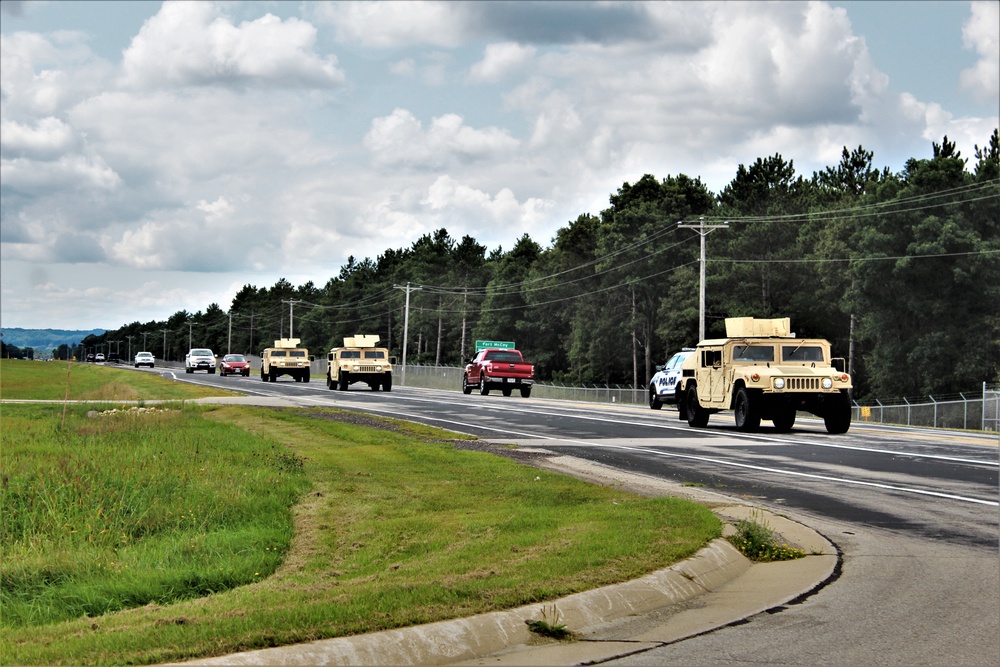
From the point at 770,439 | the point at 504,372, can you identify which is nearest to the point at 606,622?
the point at 770,439

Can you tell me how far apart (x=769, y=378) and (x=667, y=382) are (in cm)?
1343

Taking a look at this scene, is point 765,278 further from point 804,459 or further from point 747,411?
point 804,459

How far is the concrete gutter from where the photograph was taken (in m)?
6.35

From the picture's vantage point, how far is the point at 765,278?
84062 mm

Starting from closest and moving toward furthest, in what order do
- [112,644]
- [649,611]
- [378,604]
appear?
[112,644], [378,604], [649,611]

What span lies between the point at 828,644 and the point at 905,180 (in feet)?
239

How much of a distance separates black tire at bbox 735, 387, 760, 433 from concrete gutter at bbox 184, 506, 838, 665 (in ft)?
57.1

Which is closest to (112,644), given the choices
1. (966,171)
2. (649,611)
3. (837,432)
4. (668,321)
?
(649,611)

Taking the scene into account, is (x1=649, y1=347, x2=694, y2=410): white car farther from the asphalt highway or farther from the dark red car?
the dark red car

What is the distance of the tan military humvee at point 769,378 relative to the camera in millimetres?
26406

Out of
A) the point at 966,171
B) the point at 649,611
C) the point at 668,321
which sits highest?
the point at 966,171

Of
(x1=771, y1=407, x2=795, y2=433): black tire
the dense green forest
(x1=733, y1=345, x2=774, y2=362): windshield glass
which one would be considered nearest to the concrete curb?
(x1=771, y1=407, x2=795, y2=433): black tire

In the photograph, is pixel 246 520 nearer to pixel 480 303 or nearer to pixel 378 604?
pixel 378 604

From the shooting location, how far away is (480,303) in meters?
136
